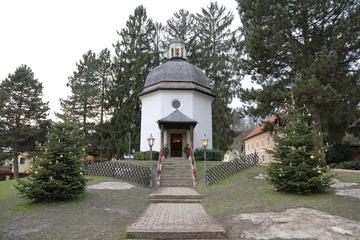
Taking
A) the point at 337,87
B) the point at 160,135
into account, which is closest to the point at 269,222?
the point at 337,87

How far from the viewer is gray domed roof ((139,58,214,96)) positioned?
83.9 ft

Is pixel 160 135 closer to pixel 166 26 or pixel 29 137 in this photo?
pixel 29 137

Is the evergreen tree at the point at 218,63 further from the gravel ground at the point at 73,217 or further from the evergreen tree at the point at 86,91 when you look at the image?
the gravel ground at the point at 73,217

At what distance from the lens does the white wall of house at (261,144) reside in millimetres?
37019

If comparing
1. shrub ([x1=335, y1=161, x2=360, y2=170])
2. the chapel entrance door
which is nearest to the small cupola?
the chapel entrance door

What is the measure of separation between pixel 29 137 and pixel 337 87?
104 ft

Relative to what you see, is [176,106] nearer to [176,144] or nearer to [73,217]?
[176,144]

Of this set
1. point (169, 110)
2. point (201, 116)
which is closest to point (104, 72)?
point (169, 110)

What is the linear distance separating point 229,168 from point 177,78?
11172mm

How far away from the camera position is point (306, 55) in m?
18.3

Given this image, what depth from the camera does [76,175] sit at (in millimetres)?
11383

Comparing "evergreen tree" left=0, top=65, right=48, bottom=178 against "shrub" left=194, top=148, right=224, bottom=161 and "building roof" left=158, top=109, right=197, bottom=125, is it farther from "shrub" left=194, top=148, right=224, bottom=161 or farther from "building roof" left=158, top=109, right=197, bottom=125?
"shrub" left=194, top=148, right=224, bottom=161

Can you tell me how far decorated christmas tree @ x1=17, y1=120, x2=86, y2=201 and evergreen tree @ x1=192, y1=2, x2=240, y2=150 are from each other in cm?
2277

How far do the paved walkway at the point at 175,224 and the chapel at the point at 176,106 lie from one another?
507 inches
